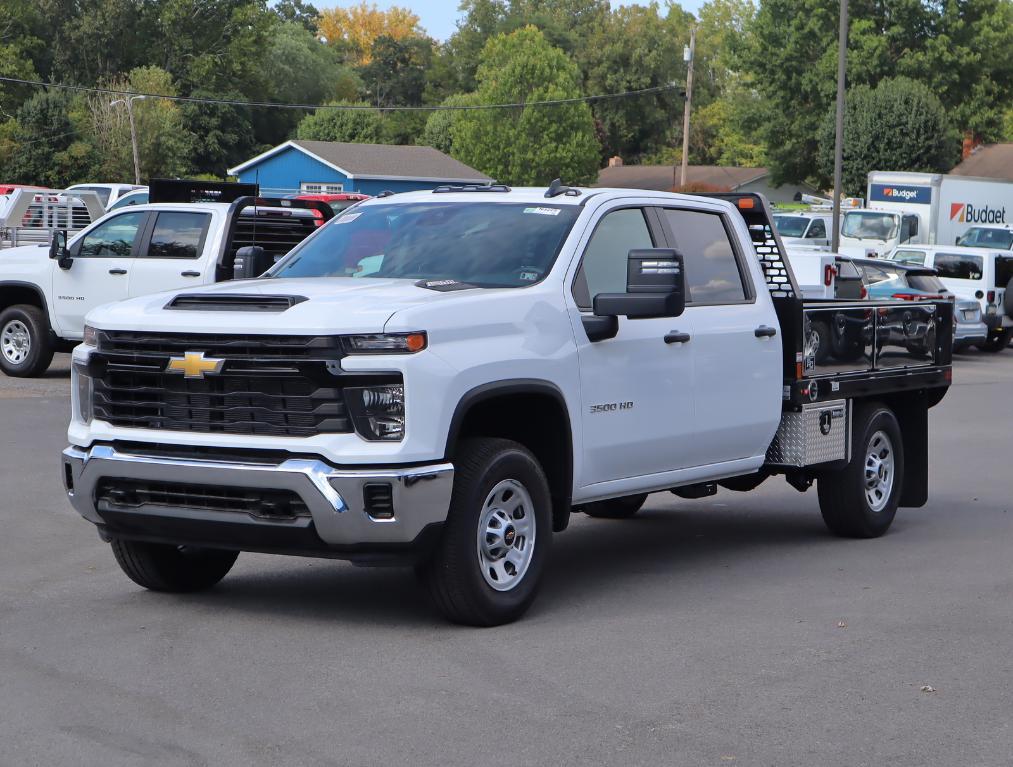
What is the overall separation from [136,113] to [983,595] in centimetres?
7188

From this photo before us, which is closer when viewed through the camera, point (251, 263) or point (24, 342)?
point (251, 263)

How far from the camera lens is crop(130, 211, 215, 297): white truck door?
1775 cm

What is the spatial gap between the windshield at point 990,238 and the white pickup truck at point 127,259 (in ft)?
83.7

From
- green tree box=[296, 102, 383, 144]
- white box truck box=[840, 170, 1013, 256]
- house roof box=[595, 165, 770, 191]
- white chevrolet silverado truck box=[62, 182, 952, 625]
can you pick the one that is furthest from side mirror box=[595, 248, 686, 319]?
green tree box=[296, 102, 383, 144]

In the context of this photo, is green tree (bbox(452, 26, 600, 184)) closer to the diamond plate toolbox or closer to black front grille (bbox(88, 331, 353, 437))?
the diamond plate toolbox

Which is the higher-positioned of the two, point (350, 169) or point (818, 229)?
point (350, 169)

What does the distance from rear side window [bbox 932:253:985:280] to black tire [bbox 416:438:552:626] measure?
24.5 metres

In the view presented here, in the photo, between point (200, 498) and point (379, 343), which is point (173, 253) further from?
point (379, 343)

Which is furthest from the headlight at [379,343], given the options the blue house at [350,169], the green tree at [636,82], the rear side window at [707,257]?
the green tree at [636,82]

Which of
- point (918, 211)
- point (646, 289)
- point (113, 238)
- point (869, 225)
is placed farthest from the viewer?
point (918, 211)

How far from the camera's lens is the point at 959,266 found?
30828 mm

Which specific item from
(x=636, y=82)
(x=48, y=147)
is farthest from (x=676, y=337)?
(x=636, y=82)

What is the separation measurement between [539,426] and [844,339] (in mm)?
2966

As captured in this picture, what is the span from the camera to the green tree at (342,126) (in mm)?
95125
